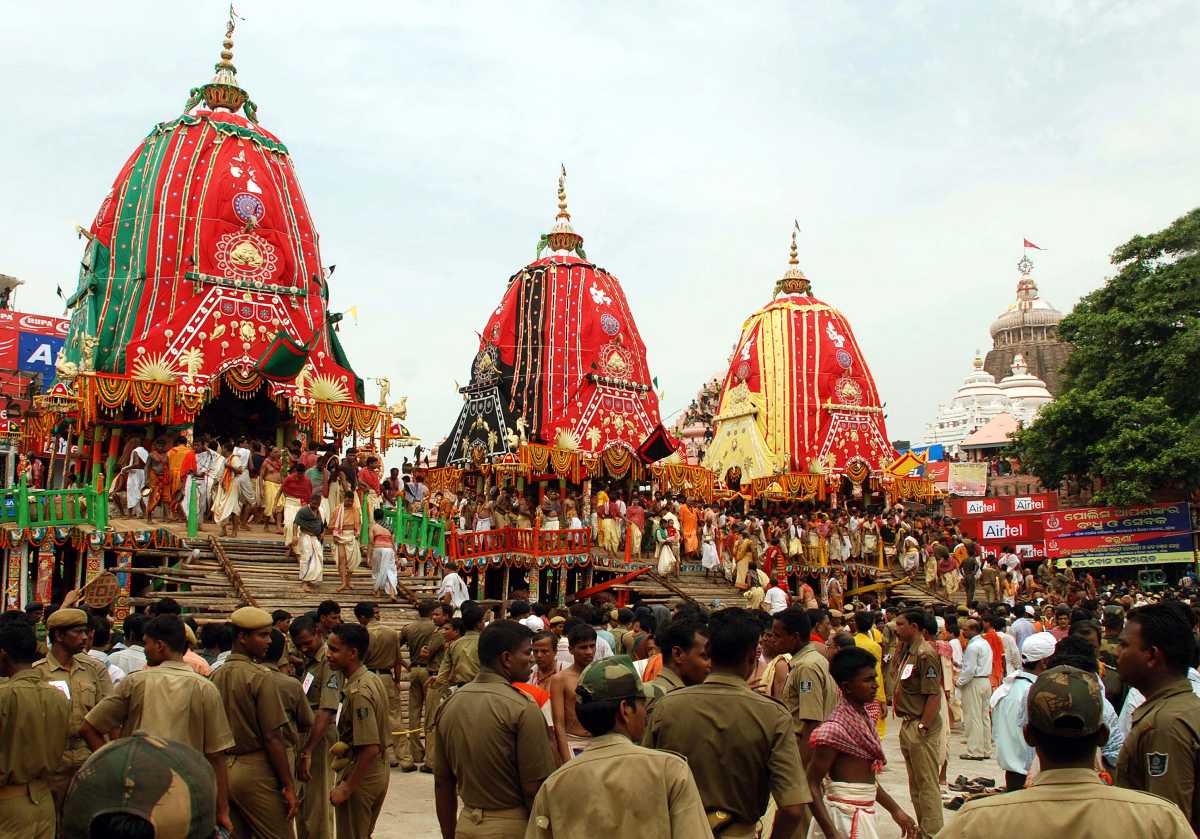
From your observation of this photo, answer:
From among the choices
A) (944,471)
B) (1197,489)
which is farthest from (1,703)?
(944,471)

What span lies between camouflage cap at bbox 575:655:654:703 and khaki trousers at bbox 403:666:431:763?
23.6ft

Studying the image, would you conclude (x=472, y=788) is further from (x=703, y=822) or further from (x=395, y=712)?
(x=395, y=712)

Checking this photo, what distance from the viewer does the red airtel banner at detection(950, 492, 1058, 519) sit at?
36.5m

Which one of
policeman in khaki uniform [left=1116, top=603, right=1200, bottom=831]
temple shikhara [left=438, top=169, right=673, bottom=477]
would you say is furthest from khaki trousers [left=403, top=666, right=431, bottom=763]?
temple shikhara [left=438, top=169, right=673, bottom=477]

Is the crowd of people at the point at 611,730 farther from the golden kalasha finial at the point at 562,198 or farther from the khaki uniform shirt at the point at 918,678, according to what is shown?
the golden kalasha finial at the point at 562,198

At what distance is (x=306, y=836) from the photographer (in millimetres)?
6453

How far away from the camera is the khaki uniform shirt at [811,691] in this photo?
20.9ft

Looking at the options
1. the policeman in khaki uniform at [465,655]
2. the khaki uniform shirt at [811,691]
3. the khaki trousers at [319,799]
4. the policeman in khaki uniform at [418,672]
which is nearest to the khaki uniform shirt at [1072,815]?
the khaki uniform shirt at [811,691]

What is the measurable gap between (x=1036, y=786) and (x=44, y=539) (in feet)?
52.7

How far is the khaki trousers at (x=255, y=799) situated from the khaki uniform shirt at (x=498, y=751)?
4.82 feet

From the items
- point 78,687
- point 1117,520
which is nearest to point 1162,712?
point 78,687

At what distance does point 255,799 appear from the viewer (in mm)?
5734

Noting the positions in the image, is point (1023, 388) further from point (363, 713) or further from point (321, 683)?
point (363, 713)

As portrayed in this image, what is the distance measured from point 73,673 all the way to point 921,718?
5.16 metres
